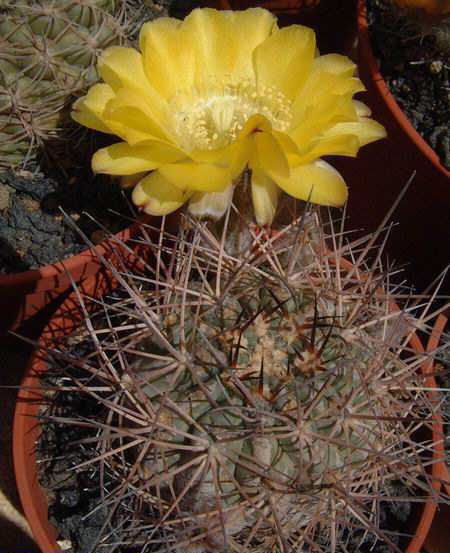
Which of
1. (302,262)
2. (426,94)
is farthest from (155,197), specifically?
(426,94)

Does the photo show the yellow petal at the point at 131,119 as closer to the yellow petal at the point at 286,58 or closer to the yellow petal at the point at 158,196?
the yellow petal at the point at 158,196

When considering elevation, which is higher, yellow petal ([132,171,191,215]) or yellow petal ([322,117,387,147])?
yellow petal ([322,117,387,147])

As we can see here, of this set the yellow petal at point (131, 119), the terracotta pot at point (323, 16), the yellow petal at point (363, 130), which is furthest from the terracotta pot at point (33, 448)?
the terracotta pot at point (323, 16)

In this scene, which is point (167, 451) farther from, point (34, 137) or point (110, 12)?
point (110, 12)

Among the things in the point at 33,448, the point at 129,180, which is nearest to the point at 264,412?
the point at 129,180

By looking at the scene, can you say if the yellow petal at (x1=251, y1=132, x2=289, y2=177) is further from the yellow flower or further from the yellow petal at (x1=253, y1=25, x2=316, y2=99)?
the yellow petal at (x1=253, y1=25, x2=316, y2=99)

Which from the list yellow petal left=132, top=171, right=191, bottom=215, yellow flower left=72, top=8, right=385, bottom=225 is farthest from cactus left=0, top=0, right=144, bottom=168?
yellow petal left=132, top=171, right=191, bottom=215
